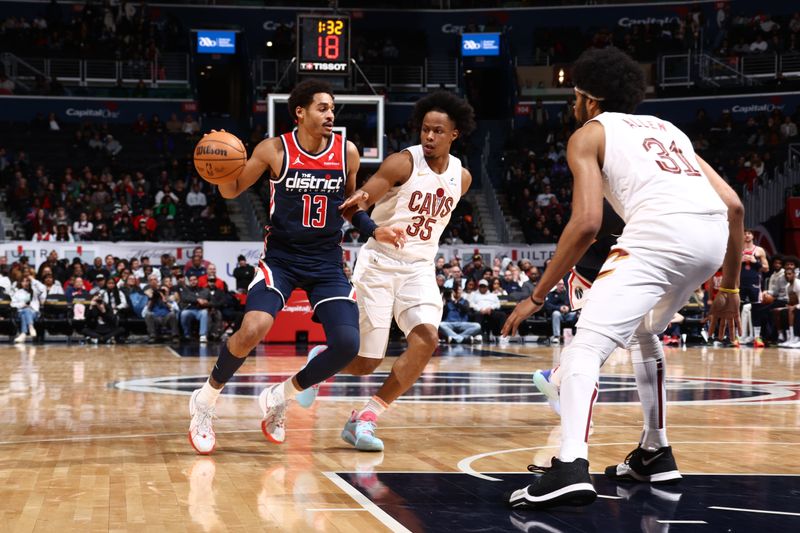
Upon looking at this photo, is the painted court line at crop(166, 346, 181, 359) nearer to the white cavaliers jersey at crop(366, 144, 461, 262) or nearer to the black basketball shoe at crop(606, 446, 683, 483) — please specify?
the white cavaliers jersey at crop(366, 144, 461, 262)

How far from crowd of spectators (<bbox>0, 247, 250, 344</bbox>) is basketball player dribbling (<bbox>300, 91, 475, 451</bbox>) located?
38.8 ft

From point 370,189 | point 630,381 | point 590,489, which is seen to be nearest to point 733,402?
point 630,381

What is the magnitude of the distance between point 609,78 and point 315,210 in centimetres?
226

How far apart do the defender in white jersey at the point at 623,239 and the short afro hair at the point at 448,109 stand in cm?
188

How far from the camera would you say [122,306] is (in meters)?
18.3

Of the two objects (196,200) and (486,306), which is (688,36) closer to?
(196,200)

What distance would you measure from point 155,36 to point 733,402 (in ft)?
84.6

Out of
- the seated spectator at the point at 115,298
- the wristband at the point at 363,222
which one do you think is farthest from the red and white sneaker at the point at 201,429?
the seated spectator at the point at 115,298

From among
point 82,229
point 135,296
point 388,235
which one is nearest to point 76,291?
point 135,296

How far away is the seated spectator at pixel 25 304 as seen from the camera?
18.0 meters

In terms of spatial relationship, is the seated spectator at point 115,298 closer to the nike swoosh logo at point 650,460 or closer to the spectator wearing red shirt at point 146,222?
the spectator wearing red shirt at point 146,222

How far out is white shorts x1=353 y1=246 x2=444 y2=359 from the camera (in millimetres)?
6492

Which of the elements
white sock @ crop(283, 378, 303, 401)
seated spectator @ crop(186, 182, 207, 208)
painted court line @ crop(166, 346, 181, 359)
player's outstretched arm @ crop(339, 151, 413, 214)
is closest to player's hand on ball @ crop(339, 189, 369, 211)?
player's outstretched arm @ crop(339, 151, 413, 214)

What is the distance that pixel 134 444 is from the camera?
610 centimetres
